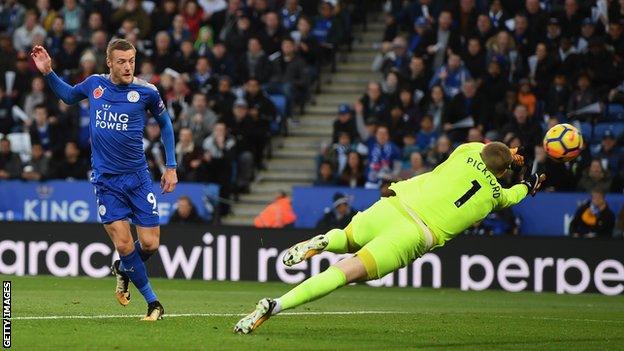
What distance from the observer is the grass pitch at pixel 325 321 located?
1106 centimetres

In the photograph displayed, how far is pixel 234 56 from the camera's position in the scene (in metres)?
26.5

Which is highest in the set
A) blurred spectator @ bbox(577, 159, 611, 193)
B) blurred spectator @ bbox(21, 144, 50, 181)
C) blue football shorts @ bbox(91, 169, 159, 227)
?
blue football shorts @ bbox(91, 169, 159, 227)

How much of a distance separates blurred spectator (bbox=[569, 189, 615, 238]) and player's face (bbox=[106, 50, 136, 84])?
10591 millimetres

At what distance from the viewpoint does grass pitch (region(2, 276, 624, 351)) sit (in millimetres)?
11062

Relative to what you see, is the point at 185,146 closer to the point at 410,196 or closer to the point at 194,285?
the point at 194,285

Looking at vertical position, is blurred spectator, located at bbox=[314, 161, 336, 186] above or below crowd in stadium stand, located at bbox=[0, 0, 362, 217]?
below

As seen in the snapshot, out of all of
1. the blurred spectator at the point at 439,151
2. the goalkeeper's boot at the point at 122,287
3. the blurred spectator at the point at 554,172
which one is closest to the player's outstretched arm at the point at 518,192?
the goalkeeper's boot at the point at 122,287

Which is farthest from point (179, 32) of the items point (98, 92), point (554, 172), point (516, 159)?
point (516, 159)

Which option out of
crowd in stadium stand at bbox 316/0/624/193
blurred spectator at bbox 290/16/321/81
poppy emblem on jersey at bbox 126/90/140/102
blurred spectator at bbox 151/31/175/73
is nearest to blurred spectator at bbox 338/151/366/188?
crowd in stadium stand at bbox 316/0/624/193

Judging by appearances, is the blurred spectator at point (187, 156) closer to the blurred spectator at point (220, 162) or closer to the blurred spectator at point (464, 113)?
the blurred spectator at point (220, 162)

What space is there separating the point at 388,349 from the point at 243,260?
35.0ft

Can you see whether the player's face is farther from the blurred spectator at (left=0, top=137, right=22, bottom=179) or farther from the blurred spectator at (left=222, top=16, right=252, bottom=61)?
the blurred spectator at (left=222, top=16, right=252, bottom=61)

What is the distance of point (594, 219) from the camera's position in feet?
68.5

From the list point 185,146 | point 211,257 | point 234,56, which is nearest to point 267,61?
point 234,56
